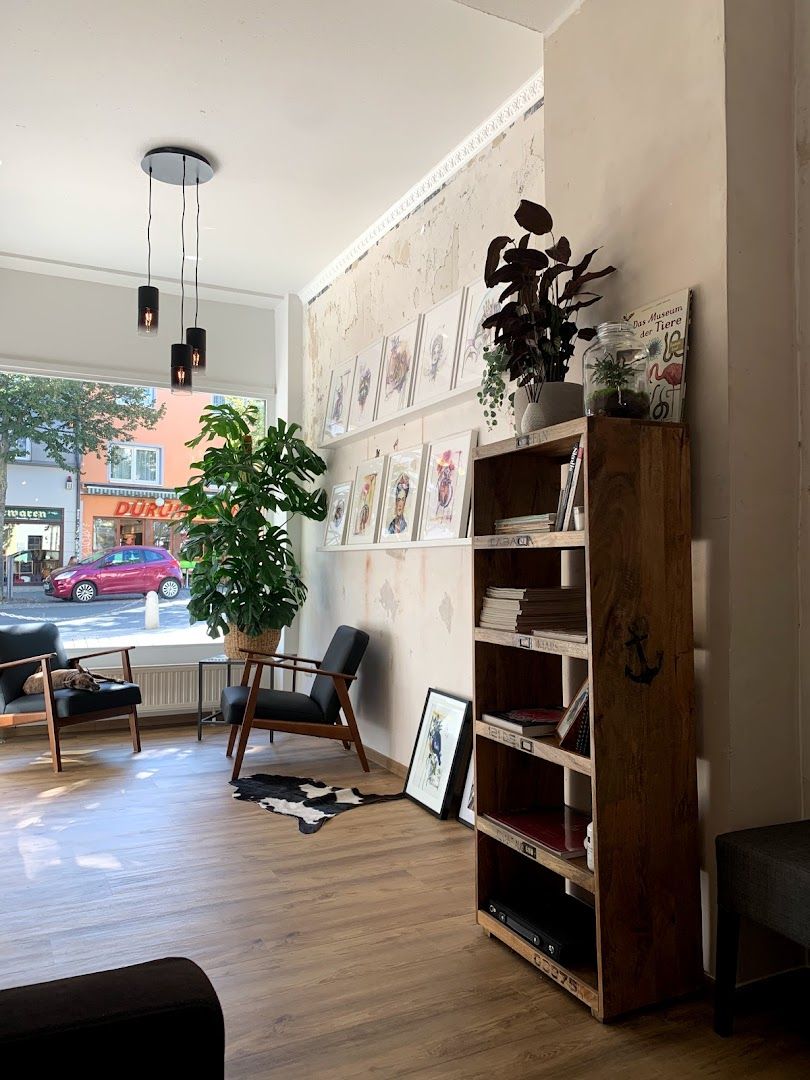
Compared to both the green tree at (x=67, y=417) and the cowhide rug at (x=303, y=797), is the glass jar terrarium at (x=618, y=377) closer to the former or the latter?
the cowhide rug at (x=303, y=797)

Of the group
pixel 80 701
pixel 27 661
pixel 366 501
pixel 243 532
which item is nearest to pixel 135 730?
pixel 80 701

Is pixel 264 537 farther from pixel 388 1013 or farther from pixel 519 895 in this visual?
pixel 388 1013

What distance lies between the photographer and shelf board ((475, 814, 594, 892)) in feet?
7.50

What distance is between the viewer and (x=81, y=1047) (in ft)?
3.62

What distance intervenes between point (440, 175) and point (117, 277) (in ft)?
9.28

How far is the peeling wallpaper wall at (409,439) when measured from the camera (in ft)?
13.4

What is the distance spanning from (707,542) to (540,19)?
208cm

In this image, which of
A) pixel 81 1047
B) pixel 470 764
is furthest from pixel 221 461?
pixel 81 1047

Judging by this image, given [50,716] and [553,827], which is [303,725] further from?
[553,827]

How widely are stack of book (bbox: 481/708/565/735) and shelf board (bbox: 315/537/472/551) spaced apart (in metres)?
1.24

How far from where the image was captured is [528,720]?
263cm

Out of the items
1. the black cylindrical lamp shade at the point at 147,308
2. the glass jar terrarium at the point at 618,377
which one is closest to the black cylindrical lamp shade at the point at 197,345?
the black cylindrical lamp shade at the point at 147,308

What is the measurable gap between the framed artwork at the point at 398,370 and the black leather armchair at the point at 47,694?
2395 mm

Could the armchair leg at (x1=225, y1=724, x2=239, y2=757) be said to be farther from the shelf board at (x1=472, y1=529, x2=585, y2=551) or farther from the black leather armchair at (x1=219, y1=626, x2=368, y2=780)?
the shelf board at (x1=472, y1=529, x2=585, y2=551)
